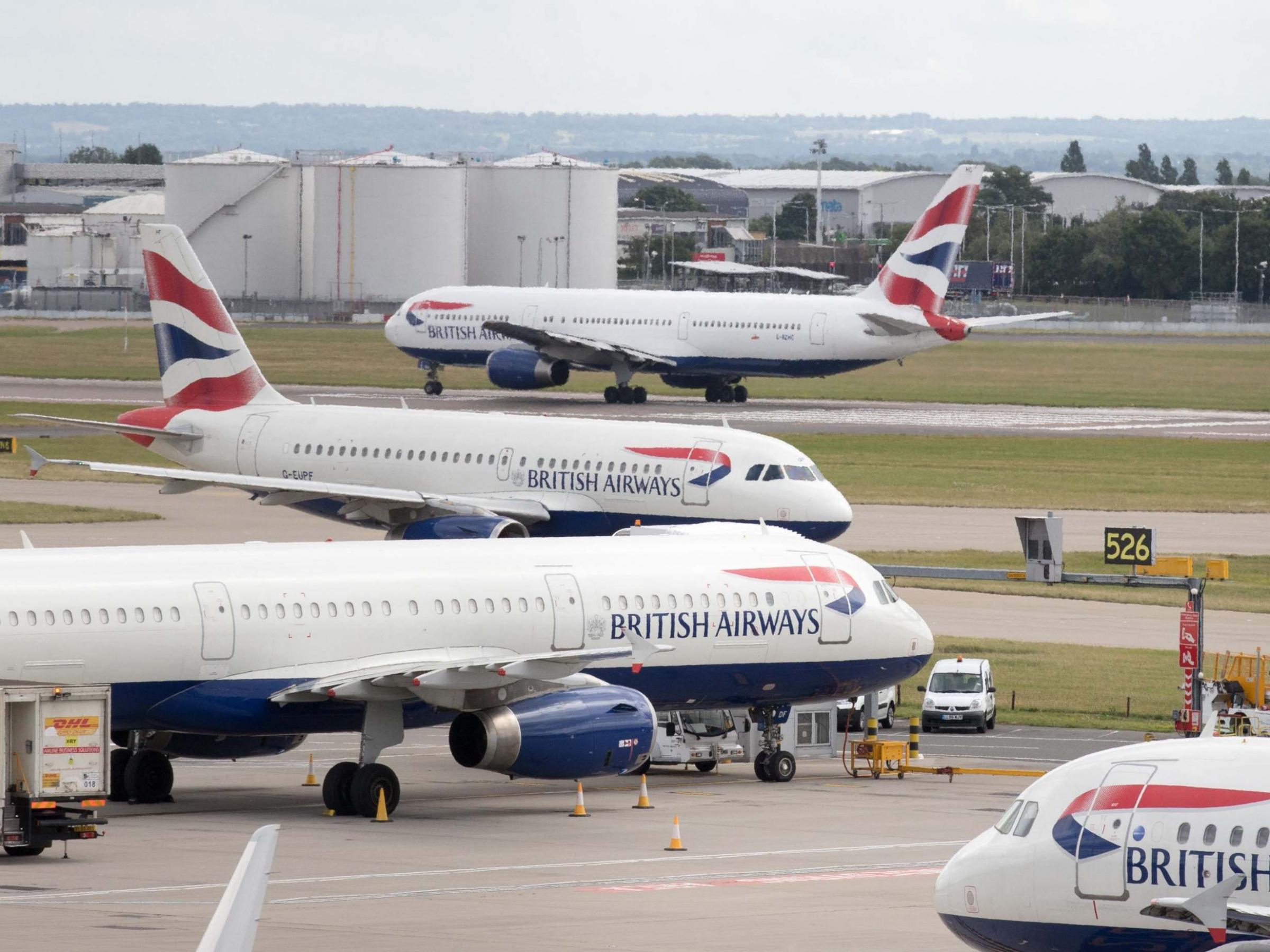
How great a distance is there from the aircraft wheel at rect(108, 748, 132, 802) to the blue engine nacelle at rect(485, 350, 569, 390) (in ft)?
225

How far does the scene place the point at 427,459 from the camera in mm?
55594

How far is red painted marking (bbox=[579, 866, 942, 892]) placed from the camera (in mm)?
26188

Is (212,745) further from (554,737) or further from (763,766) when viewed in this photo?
(763,766)

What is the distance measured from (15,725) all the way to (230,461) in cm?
3092

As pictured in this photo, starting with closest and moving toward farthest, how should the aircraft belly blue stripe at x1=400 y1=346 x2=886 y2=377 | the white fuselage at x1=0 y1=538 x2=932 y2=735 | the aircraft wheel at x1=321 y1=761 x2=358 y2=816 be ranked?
the white fuselage at x1=0 y1=538 x2=932 y2=735, the aircraft wheel at x1=321 y1=761 x2=358 y2=816, the aircraft belly blue stripe at x1=400 y1=346 x2=886 y2=377

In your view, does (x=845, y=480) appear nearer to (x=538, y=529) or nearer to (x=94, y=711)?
(x=538, y=529)

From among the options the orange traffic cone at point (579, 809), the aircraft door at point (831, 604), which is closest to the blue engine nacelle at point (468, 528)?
the aircraft door at point (831, 604)

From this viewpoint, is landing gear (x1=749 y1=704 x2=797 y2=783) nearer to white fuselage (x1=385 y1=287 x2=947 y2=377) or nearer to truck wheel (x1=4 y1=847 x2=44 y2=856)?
truck wheel (x1=4 y1=847 x2=44 y2=856)

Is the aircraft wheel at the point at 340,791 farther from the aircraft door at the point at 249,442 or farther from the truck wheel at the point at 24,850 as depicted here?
the aircraft door at the point at 249,442

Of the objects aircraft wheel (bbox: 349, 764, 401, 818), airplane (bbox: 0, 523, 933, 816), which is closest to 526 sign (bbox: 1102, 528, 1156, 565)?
airplane (bbox: 0, 523, 933, 816)

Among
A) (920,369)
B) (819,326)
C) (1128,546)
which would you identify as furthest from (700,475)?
(920,369)

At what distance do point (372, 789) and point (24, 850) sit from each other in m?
5.46

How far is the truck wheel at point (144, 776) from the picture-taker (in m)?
32.9

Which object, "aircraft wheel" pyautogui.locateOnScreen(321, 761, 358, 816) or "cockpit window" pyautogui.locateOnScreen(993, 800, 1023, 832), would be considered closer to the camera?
"cockpit window" pyautogui.locateOnScreen(993, 800, 1023, 832)
